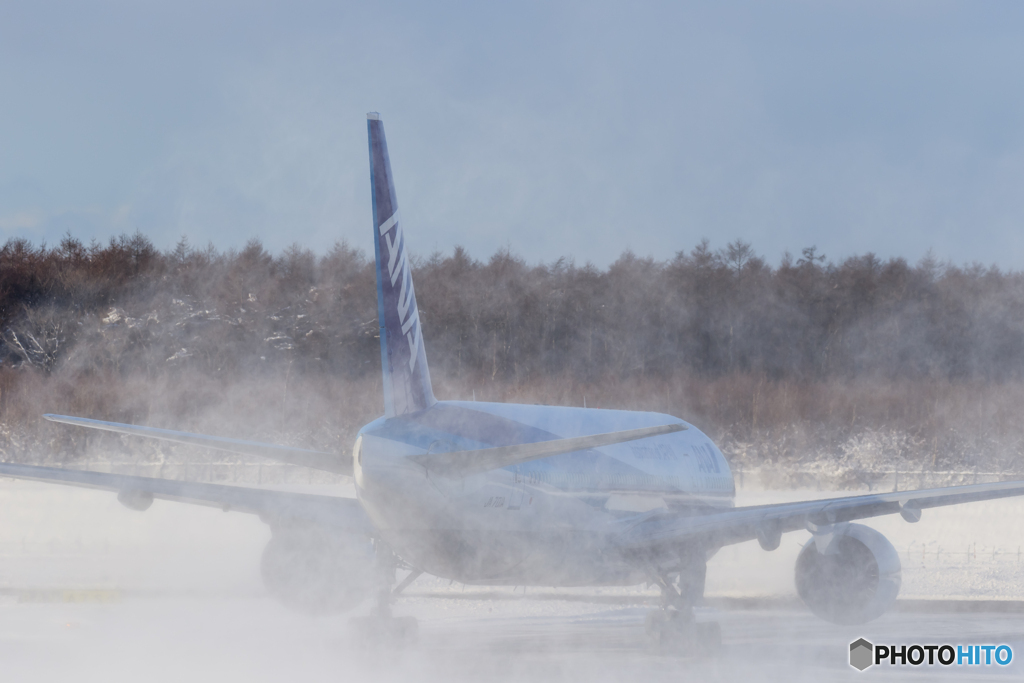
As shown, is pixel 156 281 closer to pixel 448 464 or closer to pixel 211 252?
pixel 211 252

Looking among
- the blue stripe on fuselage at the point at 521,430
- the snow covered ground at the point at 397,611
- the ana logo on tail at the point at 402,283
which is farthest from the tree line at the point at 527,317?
the ana logo on tail at the point at 402,283

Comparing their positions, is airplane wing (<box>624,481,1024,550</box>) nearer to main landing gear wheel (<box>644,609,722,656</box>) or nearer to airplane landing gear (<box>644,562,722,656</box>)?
airplane landing gear (<box>644,562,722,656</box>)

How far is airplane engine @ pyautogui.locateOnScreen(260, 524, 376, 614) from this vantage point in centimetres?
1162

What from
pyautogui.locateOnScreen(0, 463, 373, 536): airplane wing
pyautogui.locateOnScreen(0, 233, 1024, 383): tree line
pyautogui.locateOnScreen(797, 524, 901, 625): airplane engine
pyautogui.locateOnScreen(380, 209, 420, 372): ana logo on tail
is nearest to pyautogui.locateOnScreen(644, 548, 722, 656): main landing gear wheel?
pyautogui.locateOnScreen(797, 524, 901, 625): airplane engine

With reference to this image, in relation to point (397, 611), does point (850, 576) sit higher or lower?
higher

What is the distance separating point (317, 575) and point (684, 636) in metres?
4.46

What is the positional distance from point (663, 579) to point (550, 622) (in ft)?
7.62

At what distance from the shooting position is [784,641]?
40.0 feet

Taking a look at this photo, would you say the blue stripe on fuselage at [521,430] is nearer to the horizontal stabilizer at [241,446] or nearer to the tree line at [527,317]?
the horizontal stabilizer at [241,446]

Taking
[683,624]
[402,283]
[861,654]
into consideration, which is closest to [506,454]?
[402,283]

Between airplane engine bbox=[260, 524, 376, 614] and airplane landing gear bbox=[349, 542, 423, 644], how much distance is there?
34 cm

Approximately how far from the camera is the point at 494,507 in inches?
374

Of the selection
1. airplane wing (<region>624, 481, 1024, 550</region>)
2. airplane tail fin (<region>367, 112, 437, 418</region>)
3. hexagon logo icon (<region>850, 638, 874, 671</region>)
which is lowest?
hexagon logo icon (<region>850, 638, 874, 671</region>)

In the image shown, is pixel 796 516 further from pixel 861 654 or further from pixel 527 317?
pixel 527 317
